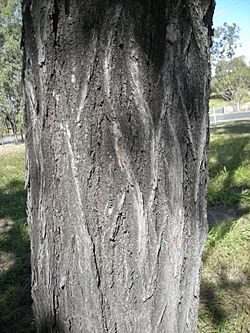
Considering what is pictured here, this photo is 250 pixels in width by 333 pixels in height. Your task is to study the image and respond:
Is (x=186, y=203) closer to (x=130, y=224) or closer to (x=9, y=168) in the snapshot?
(x=130, y=224)

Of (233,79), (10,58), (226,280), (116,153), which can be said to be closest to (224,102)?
(233,79)

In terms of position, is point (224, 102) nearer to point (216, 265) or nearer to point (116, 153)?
point (216, 265)

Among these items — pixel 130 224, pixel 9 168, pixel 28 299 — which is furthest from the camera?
pixel 9 168

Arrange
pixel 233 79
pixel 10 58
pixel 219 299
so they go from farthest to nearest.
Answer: pixel 233 79, pixel 10 58, pixel 219 299

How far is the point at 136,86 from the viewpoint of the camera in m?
0.86

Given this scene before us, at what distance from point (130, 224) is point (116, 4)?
1.93 feet

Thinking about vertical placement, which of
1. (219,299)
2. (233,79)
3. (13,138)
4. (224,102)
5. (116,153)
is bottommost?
(219,299)

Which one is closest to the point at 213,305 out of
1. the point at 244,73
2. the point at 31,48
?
the point at 31,48

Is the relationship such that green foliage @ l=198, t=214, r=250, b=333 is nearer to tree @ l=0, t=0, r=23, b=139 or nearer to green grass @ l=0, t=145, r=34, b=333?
green grass @ l=0, t=145, r=34, b=333

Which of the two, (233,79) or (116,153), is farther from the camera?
(233,79)

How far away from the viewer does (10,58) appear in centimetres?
1784

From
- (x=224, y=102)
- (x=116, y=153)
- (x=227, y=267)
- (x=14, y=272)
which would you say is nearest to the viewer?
(x=116, y=153)

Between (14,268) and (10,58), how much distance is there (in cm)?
1753

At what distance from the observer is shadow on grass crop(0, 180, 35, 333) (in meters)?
2.02
